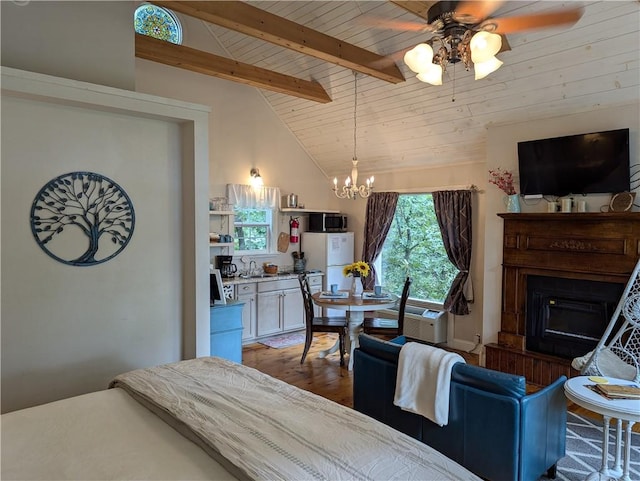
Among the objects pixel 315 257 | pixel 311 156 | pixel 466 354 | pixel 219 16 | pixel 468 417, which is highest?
pixel 219 16

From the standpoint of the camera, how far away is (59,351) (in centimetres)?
295

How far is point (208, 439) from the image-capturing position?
5.59 ft

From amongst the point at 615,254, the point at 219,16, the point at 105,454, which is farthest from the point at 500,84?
the point at 105,454

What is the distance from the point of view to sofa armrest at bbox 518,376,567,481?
92.3 inches

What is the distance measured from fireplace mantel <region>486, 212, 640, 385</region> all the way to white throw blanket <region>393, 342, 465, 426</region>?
83.7 inches

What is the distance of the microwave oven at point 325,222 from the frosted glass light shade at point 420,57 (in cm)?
419

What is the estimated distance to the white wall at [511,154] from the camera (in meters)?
3.79

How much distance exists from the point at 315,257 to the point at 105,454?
507 cm

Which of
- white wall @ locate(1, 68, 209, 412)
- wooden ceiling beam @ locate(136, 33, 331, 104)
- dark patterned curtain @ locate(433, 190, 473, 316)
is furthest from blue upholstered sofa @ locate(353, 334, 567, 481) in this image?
wooden ceiling beam @ locate(136, 33, 331, 104)

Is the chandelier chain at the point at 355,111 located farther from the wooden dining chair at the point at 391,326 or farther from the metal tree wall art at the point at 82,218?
the metal tree wall art at the point at 82,218

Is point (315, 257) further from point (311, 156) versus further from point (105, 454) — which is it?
point (105, 454)

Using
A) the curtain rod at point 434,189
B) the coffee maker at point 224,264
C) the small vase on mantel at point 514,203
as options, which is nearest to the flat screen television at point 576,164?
the small vase on mantel at point 514,203

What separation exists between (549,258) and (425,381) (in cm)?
238

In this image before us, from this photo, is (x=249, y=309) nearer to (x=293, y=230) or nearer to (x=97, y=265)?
(x=293, y=230)
